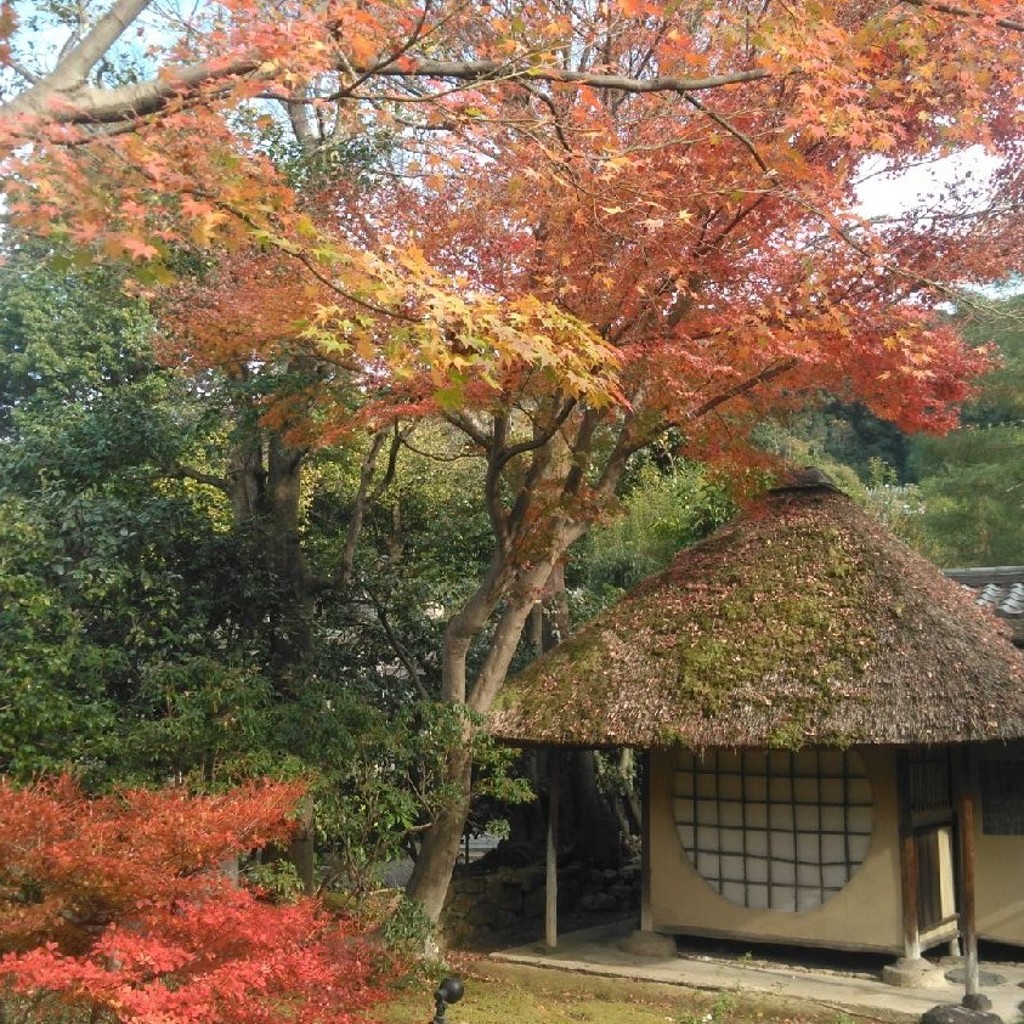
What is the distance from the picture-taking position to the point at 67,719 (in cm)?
836

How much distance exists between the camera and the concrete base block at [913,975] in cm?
898

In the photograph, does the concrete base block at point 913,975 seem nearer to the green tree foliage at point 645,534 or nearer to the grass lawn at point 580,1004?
the grass lawn at point 580,1004

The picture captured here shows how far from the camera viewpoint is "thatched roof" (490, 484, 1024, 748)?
8.56m

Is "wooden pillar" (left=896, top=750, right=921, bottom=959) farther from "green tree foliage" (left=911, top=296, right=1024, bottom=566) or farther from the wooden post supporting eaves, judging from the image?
"green tree foliage" (left=911, top=296, right=1024, bottom=566)

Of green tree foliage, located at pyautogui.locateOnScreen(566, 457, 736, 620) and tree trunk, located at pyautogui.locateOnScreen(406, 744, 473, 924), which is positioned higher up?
green tree foliage, located at pyautogui.locateOnScreen(566, 457, 736, 620)

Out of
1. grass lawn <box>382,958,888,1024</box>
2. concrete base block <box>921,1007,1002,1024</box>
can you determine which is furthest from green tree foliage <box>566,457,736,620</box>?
concrete base block <box>921,1007,1002,1024</box>

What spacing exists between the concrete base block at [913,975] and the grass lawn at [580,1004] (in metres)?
0.96

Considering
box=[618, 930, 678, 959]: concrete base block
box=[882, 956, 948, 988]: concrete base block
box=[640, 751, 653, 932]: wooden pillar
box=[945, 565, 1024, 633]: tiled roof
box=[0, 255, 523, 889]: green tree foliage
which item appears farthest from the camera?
box=[945, 565, 1024, 633]: tiled roof

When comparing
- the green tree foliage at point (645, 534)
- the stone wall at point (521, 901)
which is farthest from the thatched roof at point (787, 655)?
the green tree foliage at point (645, 534)

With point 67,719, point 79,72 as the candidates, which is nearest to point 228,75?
point 79,72

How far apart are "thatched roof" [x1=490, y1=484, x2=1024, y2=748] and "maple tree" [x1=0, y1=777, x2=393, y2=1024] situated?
4172 millimetres

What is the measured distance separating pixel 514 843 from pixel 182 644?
213 inches

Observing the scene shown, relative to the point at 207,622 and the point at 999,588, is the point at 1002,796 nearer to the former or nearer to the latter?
the point at 999,588

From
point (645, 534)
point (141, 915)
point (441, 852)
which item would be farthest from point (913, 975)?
point (645, 534)
